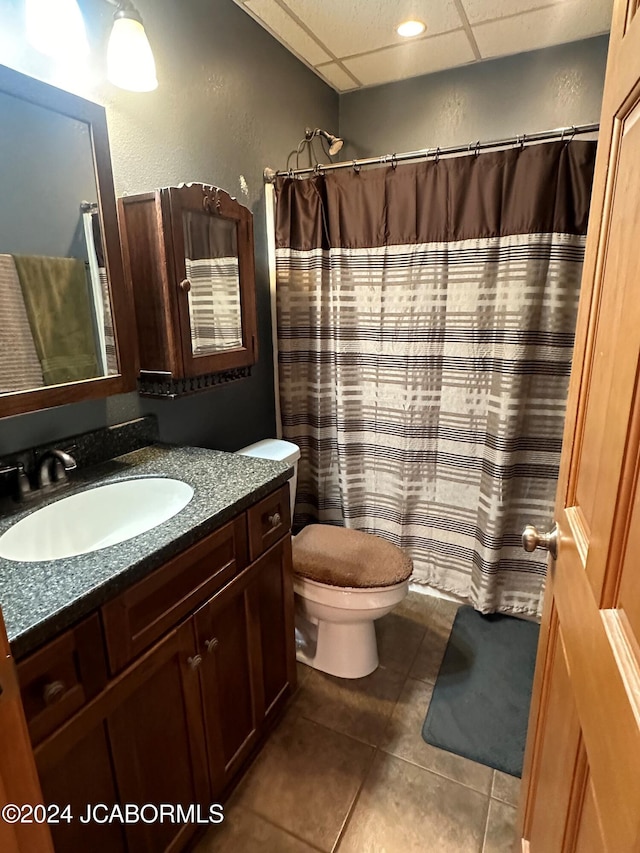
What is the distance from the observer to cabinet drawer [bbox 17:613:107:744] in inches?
30.2

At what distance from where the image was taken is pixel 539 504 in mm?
1945

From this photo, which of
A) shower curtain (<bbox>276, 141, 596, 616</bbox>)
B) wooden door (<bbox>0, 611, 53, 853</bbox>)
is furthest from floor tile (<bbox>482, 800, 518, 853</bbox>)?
wooden door (<bbox>0, 611, 53, 853</bbox>)

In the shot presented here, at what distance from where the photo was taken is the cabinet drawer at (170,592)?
92cm

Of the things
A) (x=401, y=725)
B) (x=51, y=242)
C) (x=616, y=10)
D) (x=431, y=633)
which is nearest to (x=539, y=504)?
(x=431, y=633)

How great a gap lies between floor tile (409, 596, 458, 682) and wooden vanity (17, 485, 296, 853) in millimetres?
587

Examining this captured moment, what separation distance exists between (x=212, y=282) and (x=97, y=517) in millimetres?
825

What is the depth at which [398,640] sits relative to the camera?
1956mm

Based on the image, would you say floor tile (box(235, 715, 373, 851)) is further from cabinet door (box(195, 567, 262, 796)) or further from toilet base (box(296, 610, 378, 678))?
toilet base (box(296, 610, 378, 678))

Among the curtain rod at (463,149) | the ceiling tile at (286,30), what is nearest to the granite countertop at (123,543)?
the curtain rod at (463,149)

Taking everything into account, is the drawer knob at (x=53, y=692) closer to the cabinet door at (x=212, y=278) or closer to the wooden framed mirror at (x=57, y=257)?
the wooden framed mirror at (x=57, y=257)

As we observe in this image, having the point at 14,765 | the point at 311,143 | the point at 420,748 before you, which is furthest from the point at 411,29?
the point at 420,748

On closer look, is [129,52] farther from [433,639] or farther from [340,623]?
[433,639]

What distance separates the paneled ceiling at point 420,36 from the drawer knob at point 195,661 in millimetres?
2183

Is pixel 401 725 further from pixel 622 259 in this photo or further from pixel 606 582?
pixel 622 259
